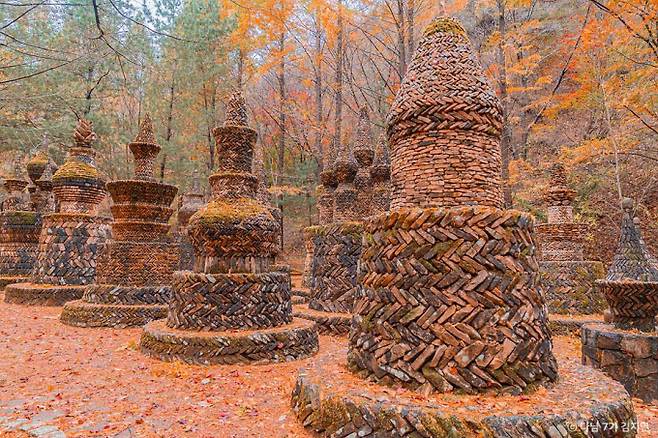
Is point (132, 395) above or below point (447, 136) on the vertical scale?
below

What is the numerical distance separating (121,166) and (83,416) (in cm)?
2542

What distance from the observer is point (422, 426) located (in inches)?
117

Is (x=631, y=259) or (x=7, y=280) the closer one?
(x=631, y=259)

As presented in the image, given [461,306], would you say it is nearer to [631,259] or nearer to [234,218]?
[631,259]

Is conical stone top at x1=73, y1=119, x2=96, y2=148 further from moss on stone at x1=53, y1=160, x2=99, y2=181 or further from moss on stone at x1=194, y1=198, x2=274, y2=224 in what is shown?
moss on stone at x1=194, y1=198, x2=274, y2=224

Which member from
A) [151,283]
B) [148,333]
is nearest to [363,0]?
[151,283]

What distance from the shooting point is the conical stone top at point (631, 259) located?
6577 millimetres

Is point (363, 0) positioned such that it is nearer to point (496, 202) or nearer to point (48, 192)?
point (48, 192)

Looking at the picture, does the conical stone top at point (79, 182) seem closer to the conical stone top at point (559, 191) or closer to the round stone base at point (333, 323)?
the round stone base at point (333, 323)

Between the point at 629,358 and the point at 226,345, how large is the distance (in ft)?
18.5

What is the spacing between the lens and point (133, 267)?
11078mm

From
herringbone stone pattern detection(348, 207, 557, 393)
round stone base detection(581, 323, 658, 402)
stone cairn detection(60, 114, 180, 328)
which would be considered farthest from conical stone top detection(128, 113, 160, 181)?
round stone base detection(581, 323, 658, 402)

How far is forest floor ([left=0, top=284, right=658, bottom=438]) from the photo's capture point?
165 inches

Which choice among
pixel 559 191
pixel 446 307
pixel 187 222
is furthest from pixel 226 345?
pixel 187 222
